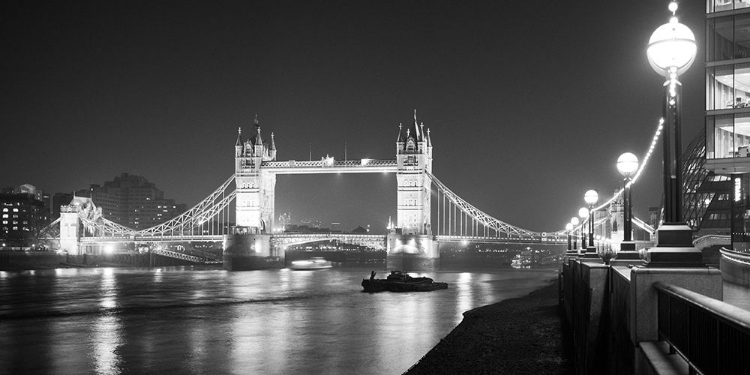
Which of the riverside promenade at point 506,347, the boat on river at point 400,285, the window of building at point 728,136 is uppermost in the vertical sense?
the window of building at point 728,136

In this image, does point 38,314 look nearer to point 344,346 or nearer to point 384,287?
point 344,346

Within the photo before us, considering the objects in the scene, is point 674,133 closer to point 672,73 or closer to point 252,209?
point 672,73

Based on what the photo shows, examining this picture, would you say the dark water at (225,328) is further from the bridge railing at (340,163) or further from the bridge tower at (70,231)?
the bridge tower at (70,231)

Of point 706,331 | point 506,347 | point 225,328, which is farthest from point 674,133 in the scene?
point 225,328

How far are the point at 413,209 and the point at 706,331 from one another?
9475 centimetres

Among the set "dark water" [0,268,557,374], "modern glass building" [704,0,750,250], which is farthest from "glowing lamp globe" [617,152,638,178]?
"modern glass building" [704,0,750,250]

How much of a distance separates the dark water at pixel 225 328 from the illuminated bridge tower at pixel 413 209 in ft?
112

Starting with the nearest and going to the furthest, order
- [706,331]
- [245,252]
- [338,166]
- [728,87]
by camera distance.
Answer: [706,331] → [728,87] → [338,166] → [245,252]

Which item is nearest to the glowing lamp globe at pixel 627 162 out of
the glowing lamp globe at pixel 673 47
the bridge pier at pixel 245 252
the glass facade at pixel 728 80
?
Result: the glowing lamp globe at pixel 673 47

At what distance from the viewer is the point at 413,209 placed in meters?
99.4

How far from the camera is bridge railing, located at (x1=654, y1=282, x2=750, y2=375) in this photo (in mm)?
3990

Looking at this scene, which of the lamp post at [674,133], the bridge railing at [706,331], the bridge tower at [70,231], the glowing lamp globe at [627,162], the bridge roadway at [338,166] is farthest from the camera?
the bridge tower at [70,231]

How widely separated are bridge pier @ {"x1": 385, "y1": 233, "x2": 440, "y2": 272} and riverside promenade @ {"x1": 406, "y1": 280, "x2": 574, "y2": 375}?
59523 millimetres

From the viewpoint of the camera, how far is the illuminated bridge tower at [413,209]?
94938mm
